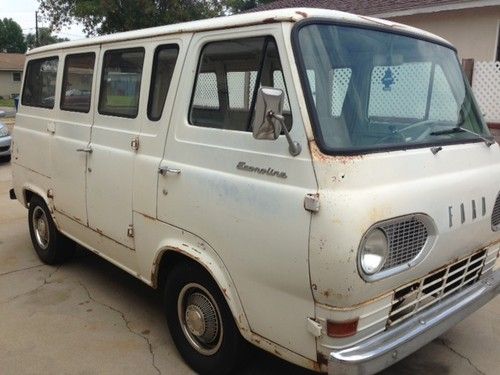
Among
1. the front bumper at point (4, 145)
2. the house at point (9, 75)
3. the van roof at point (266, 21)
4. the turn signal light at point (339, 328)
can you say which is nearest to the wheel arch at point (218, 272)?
the turn signal light at point (339, 328)

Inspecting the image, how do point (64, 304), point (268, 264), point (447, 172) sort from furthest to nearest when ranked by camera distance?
point (64, 304)
point (447, 172)
point (268, 264)

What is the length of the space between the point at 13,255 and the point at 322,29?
14.5ft

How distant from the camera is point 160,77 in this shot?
3309mm

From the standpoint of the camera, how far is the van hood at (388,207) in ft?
7.34

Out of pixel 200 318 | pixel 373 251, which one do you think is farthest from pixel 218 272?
pixel 373 251

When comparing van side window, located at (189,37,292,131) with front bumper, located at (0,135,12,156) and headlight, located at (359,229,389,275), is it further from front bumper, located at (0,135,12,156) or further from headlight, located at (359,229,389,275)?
front bumper, located at (0,135,12,156)

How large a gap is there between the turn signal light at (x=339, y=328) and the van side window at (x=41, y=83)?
3504 millimetres

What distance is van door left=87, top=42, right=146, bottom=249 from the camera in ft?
11.5

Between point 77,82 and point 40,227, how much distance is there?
1748 millimetres

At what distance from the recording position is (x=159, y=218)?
3.20 metres

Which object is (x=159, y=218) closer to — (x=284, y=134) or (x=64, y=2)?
(x=284, y=134)

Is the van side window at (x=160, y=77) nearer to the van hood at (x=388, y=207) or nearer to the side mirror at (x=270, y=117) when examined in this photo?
the side mirror at (x=270, y=117)

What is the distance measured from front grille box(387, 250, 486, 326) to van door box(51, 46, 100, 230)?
2585 mm

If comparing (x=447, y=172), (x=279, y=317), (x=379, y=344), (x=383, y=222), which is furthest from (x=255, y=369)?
(x=447, y=172)
